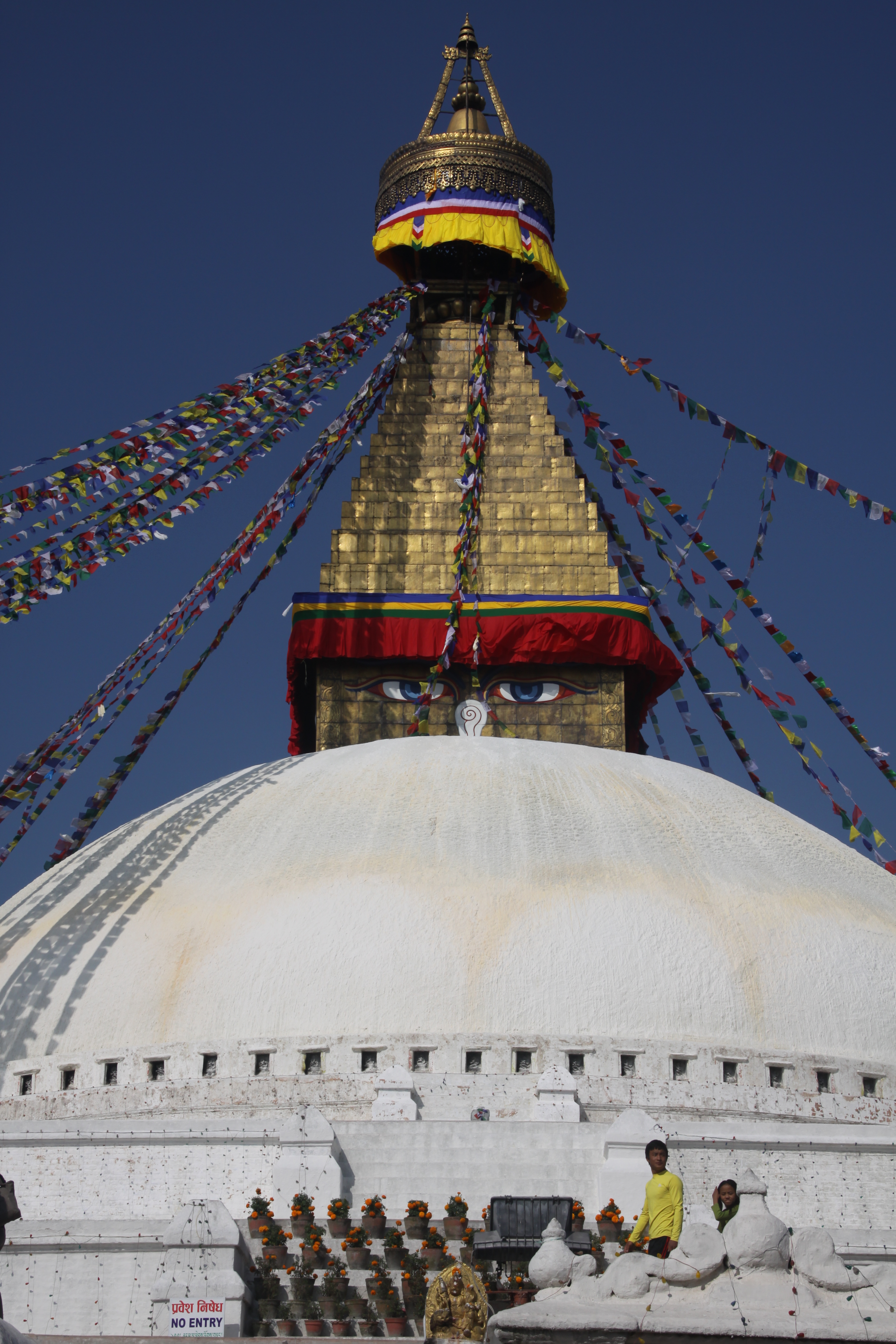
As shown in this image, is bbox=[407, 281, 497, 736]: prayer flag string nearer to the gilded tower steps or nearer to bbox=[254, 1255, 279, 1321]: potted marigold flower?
the gilded tower steps

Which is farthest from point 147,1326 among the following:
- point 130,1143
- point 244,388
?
point 244,388

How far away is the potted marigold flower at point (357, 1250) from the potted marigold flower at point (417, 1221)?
383 mm

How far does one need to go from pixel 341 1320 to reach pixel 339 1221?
1159mm

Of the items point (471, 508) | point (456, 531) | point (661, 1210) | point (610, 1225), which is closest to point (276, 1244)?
point (610, 1225)

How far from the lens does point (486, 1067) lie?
13719 millimetres

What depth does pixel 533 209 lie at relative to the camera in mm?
27766

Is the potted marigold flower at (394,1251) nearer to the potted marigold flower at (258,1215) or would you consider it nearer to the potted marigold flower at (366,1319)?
the potted marigold flower at (366,1319)

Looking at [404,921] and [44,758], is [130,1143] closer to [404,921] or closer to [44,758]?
[404,921]

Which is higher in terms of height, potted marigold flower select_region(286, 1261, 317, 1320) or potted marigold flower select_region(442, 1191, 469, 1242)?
Answer: potted marigold flower select_region(442, 1191, 469, 1242)

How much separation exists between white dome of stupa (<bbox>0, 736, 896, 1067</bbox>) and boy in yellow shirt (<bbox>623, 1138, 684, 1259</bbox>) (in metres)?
5.79

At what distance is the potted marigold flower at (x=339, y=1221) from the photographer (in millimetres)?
11344

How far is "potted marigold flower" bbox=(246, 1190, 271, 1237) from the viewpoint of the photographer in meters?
11.3

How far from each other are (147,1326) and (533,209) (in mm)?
21953

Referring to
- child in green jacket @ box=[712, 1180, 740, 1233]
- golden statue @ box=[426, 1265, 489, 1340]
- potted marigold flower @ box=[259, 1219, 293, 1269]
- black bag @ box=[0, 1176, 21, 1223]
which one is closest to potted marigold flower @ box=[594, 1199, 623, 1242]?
potted marigold flower @ box=[259, 1219, 293, 1269]
